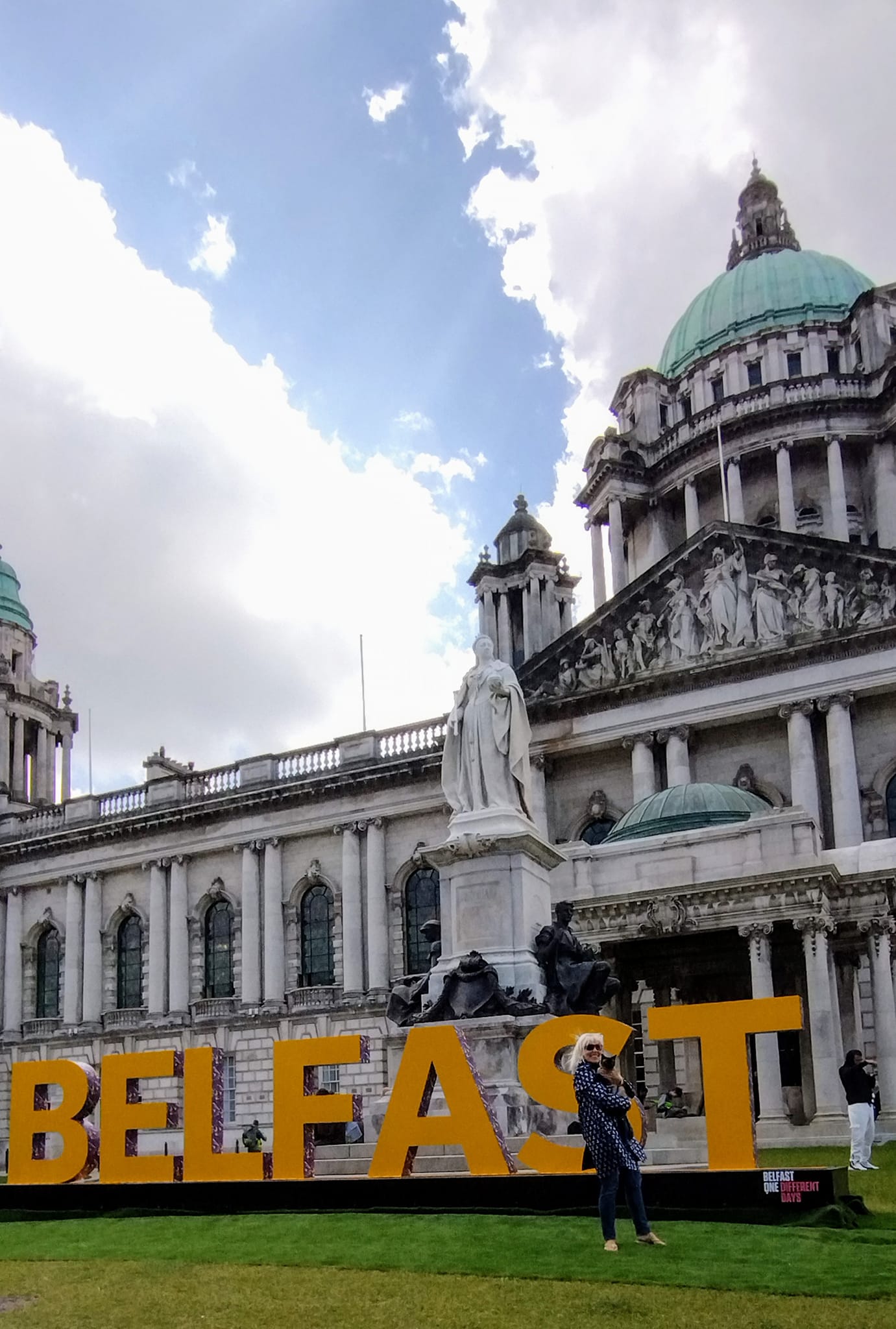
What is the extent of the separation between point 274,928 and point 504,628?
48.3 feet

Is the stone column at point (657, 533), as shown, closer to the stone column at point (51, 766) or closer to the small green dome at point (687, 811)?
the small green dome at point (687, 811)

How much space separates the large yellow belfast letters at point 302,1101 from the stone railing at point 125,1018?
43172mm

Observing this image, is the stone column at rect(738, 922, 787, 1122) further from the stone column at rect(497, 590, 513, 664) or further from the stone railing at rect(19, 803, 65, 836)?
the stone railing at rect(19, 803, 65, 836)

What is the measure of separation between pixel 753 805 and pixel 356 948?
19.4m

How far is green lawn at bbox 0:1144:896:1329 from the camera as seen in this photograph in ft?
31.9

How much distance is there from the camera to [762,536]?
46.9 m

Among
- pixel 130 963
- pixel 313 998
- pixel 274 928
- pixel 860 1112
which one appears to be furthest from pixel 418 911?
pixel 860 1112

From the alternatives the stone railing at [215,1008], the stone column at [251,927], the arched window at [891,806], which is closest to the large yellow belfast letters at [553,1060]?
the arched window at [891,806]

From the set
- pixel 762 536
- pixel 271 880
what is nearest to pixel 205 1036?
pixel 271 880

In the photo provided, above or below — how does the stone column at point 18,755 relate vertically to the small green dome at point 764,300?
below

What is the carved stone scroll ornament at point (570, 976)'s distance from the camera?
18.0 meters

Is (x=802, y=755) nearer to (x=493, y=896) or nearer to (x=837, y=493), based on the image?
(x=837, y=493)

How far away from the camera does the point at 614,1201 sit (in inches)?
469

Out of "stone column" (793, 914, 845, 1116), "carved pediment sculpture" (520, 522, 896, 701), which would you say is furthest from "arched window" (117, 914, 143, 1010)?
"stone column" (793, 914, 845, 1116)
